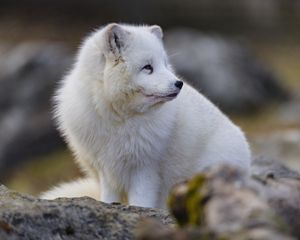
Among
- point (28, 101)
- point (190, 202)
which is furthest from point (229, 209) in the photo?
point (28, 101)

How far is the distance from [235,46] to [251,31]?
20.5ft

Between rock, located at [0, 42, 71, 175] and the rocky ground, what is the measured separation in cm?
1063

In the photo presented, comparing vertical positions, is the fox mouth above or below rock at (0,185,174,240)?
above

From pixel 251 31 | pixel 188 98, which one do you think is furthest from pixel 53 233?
pixel 251 31

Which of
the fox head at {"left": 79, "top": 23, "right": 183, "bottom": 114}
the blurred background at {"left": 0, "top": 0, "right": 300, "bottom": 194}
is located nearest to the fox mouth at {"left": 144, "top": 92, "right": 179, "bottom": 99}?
the fox head at {"left": 79, "top": 23, "right": 183, "bottom": 114}

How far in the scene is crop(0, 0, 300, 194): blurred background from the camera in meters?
15.1

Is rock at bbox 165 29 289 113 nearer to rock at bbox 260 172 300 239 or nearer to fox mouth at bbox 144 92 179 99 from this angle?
fox mouth at bbox 144 92 179 99

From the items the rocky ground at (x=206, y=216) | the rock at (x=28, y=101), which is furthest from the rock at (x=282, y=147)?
the rocky ground at (x=206, y=216)

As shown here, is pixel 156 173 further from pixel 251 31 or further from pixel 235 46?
pixel 251 31

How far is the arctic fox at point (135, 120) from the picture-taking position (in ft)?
21.5

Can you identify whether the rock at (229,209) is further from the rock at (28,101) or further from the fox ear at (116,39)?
the rock at (28,101)

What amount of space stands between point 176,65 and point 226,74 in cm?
111

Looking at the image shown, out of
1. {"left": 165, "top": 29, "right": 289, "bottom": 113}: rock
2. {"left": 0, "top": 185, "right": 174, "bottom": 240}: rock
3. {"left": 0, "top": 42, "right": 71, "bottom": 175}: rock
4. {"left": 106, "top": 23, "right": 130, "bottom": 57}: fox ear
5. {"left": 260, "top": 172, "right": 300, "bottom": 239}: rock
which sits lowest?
{"left": 260, "top": 172, "right": 300, "bottom": 239}: rock

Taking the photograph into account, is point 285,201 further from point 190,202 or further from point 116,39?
point 116,39
